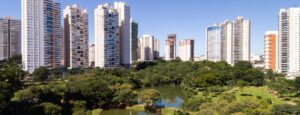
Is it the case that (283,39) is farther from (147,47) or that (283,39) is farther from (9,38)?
(9,38)

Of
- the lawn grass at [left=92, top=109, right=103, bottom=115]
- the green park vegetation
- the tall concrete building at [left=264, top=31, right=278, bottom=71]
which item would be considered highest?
the tall concrete building at [left=264, top=31, right=278, bottom=71]

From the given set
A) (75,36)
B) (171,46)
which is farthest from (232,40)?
(75,36)

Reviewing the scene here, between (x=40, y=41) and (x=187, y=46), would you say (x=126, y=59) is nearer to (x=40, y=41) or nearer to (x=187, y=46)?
(x=40, y=41)

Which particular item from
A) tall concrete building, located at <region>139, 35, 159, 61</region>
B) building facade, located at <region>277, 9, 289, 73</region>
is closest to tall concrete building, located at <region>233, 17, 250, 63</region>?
building facade, located at <region>277, 9, 289, 73</region>

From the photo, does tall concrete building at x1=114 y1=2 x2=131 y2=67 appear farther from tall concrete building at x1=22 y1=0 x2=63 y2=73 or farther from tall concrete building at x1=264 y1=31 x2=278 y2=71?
tall concrete building at x1=264 y1=31 x2=278 y2=71

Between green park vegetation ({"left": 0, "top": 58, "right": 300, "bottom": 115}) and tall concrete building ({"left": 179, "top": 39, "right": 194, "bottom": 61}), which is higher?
tall concrete building ({"left": 179, "top": 39, "right": 194, "bottom": 61})
